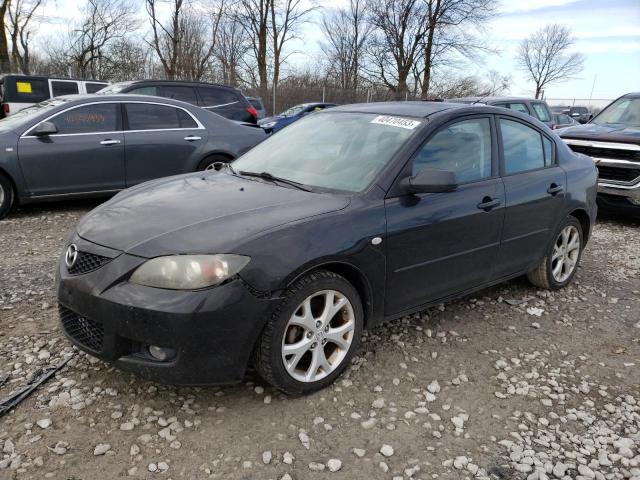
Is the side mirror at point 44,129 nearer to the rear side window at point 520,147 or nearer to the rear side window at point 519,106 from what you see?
the rear side window at point 520,147

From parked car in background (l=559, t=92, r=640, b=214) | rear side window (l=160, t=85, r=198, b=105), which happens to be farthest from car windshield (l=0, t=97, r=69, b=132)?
parked car in background (l=559, t=92, r=640, b=214)

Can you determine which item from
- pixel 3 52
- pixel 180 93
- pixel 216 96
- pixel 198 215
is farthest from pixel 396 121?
pixel 3 52

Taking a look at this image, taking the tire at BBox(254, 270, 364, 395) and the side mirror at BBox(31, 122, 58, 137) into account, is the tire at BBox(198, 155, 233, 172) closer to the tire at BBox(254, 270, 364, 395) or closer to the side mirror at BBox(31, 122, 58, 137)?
the side mirror at BBox(31, 122, 58, 137)

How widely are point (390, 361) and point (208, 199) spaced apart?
5.02 feet

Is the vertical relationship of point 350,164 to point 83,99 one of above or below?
below

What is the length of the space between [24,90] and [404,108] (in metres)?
11.3

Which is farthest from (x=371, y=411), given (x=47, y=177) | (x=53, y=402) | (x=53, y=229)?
(x=47, y=177)

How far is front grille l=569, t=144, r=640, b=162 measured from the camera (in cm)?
709

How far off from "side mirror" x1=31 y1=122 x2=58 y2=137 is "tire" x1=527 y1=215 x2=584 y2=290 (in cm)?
559

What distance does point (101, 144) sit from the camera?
6.58 metres

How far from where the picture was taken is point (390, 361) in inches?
131

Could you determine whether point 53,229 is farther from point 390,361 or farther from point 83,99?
point 390,361

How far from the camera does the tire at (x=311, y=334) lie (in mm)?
2629

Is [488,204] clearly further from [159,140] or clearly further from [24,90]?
[24,90]
